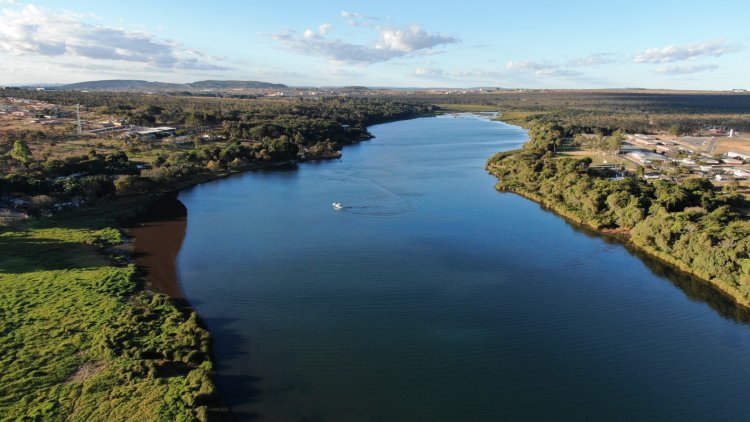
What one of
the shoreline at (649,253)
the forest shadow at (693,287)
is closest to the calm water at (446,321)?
the forest shadow at (693,287)

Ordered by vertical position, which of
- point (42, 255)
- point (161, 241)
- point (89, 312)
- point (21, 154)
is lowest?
point (89, 312)

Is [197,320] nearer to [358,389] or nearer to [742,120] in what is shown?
[358,389]

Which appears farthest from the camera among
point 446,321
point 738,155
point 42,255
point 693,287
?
point 738,155

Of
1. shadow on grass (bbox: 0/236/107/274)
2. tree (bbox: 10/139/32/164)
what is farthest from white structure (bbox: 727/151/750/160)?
tree (bbox: 10/139/32/164)

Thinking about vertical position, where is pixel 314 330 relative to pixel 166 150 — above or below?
below

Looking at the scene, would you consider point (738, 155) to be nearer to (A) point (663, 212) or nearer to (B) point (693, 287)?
(A) point (663, 212)

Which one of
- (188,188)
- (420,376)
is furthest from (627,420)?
(188,188)

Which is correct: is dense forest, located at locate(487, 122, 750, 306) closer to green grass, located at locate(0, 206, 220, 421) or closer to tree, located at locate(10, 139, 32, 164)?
green grass, located at locate(0, 206, 220, 421)

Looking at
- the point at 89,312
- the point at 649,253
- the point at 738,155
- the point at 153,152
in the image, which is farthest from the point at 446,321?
the point at 738,155
